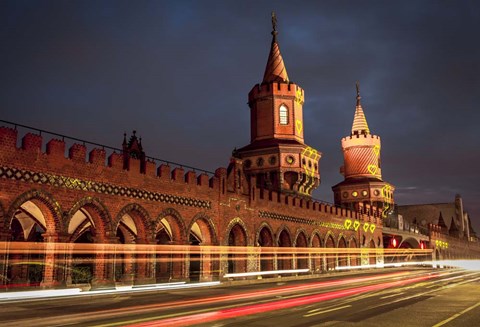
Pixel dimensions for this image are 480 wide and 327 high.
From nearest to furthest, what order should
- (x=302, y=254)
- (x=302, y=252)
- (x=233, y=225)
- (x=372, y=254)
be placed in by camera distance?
1. (x=233, y=225)
2. (x=302, y=252)
3. (x=302, y=254)
4. (x=372, y=254)

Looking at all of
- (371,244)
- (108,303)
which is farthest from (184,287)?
(371,244)

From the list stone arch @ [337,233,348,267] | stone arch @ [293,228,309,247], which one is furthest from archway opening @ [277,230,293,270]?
stone arch @ [337,233,348,267]

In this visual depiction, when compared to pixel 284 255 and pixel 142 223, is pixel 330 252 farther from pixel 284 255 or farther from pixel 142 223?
pixel 142 223

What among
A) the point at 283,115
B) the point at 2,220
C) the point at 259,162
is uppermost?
the point at 283,115

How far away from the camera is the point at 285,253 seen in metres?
38.3

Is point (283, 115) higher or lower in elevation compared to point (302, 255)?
higher

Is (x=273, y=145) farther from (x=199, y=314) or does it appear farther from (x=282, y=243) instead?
(x=199, y=314)

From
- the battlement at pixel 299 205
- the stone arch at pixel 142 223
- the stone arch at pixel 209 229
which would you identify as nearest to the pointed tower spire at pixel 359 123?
the battlement at pixel 299 205

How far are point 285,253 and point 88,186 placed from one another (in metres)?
19.5

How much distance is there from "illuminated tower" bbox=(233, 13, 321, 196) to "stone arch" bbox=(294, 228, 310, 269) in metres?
4.08

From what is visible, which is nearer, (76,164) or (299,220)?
(76,164)

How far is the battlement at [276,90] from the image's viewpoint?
45156mm

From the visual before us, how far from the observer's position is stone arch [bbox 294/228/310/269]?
40312 millimetres

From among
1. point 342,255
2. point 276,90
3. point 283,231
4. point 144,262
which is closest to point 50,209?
point 144,262
